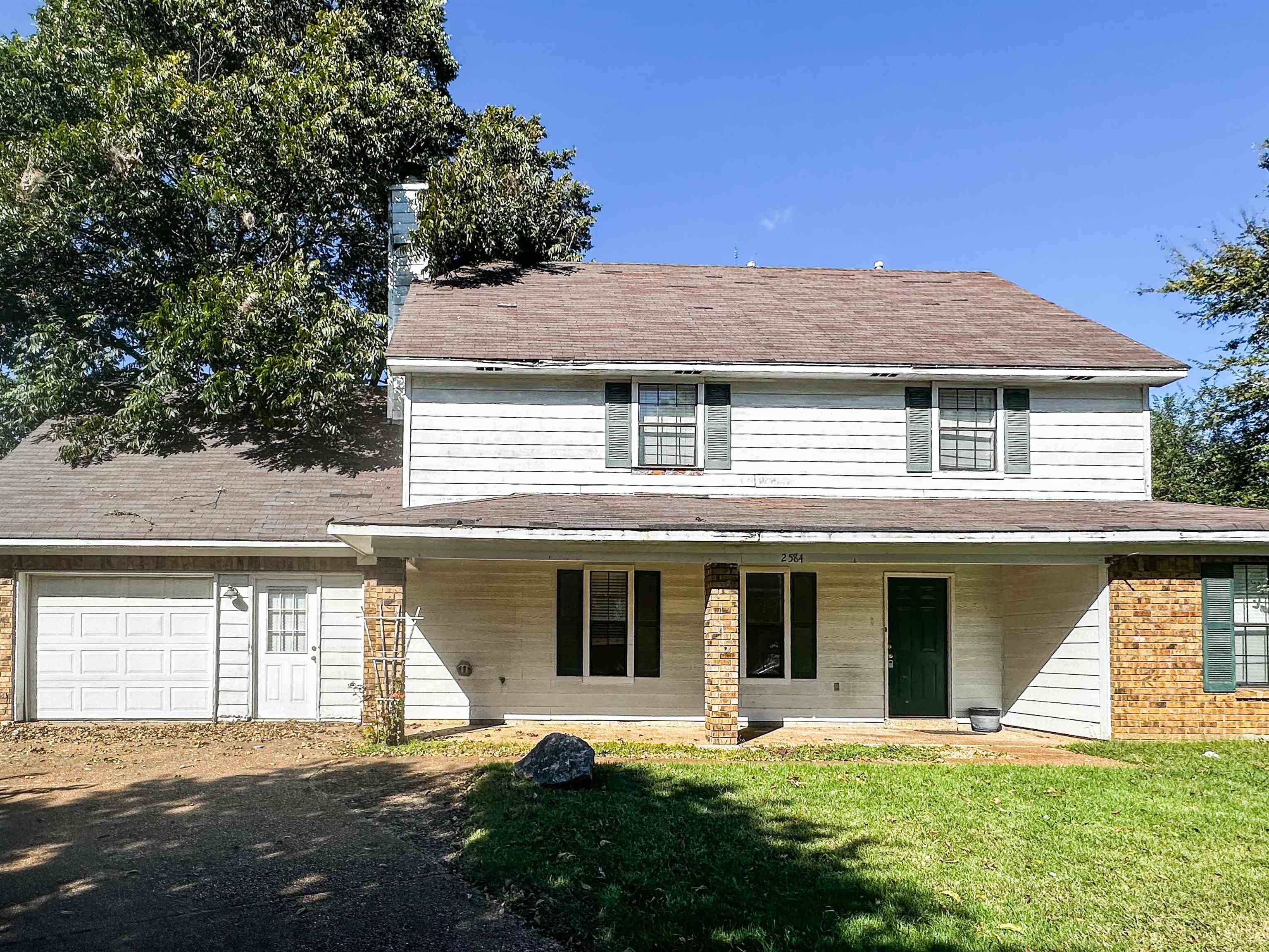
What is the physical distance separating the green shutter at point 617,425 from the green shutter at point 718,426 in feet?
3.65

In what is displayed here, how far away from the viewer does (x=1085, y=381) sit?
13812 millimetres

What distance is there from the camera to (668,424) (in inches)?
539

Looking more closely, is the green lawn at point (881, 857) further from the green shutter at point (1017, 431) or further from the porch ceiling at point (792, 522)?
the green shutter at point (1017, 431)

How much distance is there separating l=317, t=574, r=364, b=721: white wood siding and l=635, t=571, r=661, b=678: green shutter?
13.1ft

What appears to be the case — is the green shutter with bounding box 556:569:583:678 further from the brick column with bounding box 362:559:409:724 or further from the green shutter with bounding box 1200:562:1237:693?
the green shutter with bounding box 1200:562:1237:693

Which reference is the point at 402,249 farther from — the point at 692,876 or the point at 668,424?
the point at 692,876

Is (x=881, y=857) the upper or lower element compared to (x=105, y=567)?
lower

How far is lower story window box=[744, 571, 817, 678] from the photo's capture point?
13945 mm

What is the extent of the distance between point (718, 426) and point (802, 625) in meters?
3.15

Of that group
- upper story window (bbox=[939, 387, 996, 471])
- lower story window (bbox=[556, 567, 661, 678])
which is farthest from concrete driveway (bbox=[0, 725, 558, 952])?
upper story window (bbox=[939, 387, 996, 471])

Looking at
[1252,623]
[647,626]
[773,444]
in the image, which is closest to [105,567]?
[647,626]

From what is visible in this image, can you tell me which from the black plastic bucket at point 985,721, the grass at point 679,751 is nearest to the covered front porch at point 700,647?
the black plastic bucket at point 985,721

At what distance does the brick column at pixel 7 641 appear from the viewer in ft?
43.7

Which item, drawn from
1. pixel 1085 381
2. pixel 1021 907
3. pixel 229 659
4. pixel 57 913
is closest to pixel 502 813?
pixel 57 913
